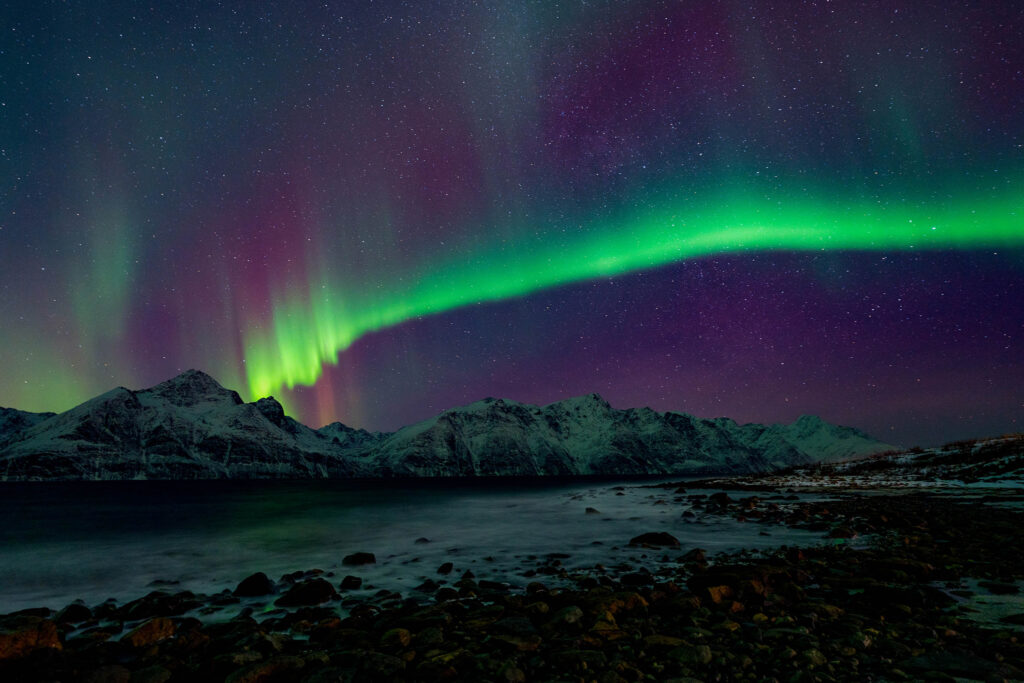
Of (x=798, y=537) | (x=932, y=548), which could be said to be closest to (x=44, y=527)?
(x=798, y=537)

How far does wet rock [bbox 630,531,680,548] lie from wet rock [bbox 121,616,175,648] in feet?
51.6

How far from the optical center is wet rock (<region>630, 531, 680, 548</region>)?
19.0 meters

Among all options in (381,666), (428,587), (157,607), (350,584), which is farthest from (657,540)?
(157,607)

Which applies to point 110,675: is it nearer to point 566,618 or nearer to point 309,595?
point 309,595

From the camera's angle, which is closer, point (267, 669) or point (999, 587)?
point (267, 669)

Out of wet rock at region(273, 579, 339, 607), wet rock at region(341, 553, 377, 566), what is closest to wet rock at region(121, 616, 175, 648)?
wet rock at region(273, 579, 339, 607)

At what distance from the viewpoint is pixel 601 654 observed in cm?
683

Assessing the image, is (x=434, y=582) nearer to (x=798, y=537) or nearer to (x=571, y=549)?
(x=571, y=549)

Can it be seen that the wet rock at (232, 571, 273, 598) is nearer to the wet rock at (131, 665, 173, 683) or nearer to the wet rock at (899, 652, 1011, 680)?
the wet rock at (131, 665, 173, 683)

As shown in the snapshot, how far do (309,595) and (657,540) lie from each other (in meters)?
13.1

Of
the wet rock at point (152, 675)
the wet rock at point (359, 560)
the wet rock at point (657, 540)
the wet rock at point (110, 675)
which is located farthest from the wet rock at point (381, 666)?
the wet rock at point (657, 540)

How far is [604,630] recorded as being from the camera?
25.8ft

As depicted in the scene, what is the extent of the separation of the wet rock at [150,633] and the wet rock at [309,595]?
9.78ft

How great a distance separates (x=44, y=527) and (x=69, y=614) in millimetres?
46184
